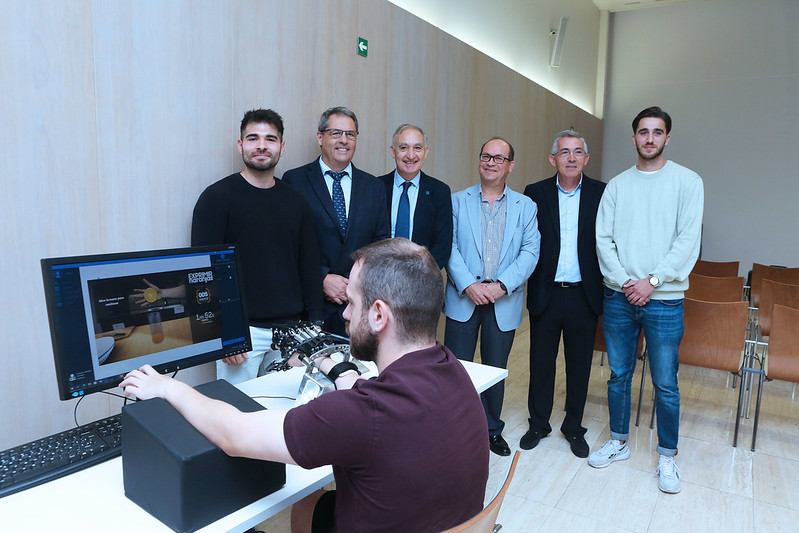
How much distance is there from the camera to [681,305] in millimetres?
2873

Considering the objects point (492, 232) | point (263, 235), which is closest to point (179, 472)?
point (263, 235)

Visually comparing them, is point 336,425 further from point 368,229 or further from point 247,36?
point 247,36

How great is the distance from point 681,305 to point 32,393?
294 centimetres

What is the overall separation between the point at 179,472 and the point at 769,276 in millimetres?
5562

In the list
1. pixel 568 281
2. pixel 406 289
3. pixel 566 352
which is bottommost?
pixel 566 352

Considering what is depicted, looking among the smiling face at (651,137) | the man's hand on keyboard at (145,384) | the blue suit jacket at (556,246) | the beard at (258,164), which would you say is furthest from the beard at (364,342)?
the smiling face at (651,137)

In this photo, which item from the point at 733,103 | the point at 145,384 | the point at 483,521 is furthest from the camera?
the point at 733,103

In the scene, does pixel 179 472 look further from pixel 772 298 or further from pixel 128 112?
pixel 772 298

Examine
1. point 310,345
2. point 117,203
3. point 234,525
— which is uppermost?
point 117,203

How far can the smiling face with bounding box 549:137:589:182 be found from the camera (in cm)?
309

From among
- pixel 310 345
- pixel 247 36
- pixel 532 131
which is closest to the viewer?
pixel 310 345

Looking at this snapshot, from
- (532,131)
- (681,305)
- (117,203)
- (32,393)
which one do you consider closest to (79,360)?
(32,393)

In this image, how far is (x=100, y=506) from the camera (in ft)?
3.97

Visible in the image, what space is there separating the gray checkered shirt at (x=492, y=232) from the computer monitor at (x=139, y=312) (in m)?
1.68
